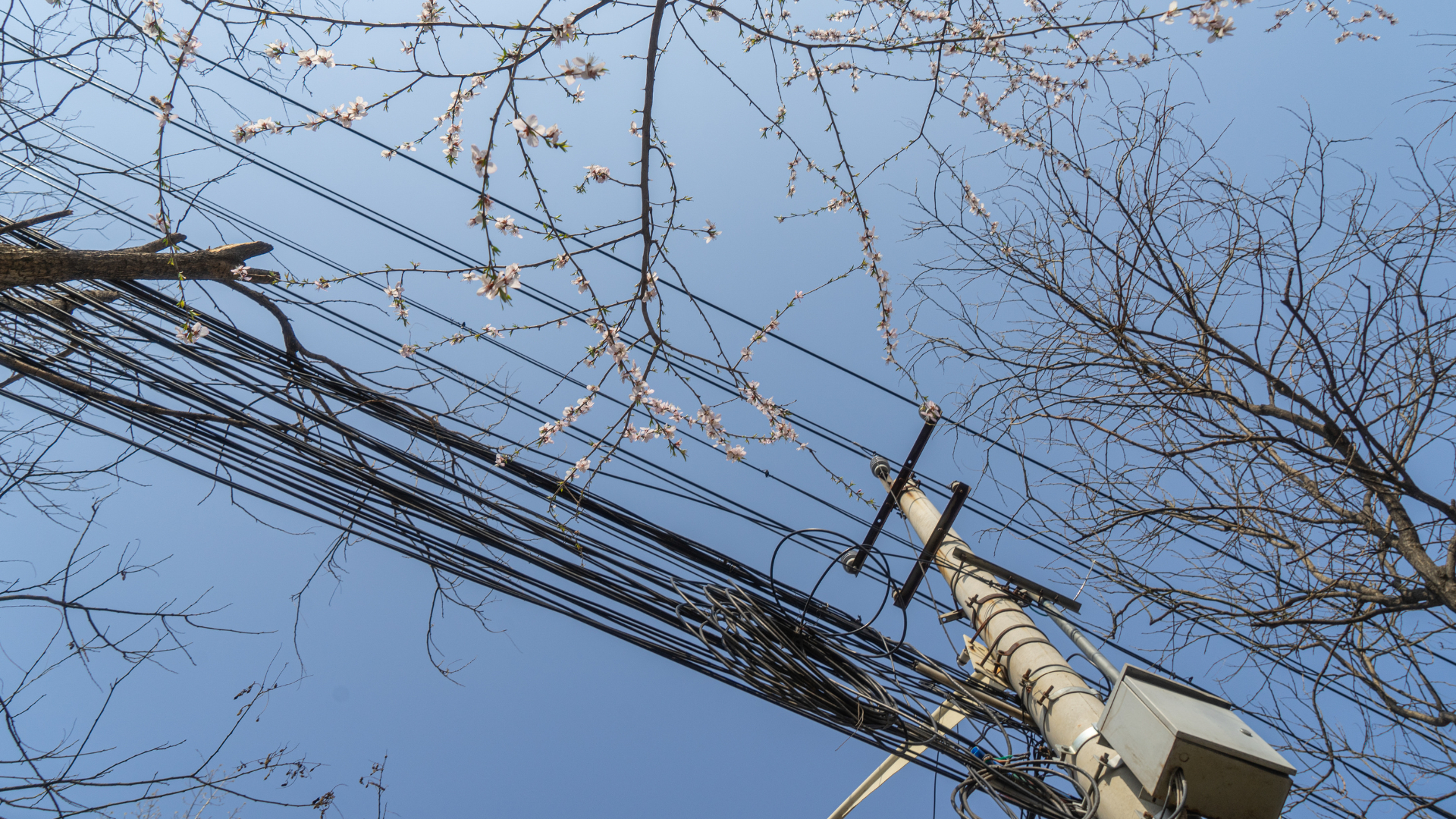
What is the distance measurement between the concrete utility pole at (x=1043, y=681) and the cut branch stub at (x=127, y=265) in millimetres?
3841

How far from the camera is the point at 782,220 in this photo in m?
3.42

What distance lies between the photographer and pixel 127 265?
3.84m

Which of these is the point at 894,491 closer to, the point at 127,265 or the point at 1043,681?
the point at 1043,681

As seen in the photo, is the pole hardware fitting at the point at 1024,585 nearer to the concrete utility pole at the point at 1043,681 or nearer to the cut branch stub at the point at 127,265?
the concrete utility pole at the point at 1043,681

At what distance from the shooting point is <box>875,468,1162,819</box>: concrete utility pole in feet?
7.27

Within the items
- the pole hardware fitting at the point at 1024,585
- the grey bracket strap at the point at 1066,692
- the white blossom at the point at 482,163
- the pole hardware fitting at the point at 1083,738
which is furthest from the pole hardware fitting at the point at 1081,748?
the white blossom at the point at 482,163

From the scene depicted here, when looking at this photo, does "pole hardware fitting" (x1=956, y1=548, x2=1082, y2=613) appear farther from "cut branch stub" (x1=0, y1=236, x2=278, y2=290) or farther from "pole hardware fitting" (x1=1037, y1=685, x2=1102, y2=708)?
"cut branch stub" (x1=0, y1=236, x2=278, y2=290)

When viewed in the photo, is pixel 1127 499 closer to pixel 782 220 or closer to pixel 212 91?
pixel 782 220

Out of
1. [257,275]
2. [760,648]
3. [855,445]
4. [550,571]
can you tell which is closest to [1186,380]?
[855,445]

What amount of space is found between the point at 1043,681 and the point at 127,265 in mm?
5502

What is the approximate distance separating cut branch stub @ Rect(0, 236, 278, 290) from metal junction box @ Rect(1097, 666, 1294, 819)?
403cm

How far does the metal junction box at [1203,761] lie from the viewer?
203 centimetres

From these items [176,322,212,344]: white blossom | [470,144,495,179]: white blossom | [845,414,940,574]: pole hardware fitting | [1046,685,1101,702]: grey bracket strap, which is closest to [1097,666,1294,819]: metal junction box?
[1046,685,1101,702]: grey bracket strap

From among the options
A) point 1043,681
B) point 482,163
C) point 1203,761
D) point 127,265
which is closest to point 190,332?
point 127,265
